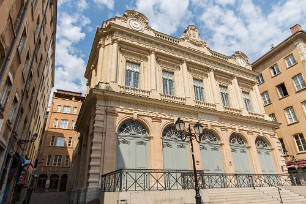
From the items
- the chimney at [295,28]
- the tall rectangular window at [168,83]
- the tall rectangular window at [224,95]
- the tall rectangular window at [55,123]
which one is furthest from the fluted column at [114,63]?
the tall rectangular window at [55,123]

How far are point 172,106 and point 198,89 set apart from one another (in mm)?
4177

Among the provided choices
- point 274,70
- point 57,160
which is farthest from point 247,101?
point 57,160

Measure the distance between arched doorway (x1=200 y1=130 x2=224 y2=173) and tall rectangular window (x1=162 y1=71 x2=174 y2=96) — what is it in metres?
4.10

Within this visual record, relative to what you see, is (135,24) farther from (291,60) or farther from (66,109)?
(66,109)

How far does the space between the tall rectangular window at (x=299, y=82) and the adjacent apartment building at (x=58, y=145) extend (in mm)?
28617

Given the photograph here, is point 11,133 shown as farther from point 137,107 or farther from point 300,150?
point 300,150

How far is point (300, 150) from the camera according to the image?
20.6 m

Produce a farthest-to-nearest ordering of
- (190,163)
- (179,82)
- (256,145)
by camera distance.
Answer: (256,145) < (179,82) < (190,163)

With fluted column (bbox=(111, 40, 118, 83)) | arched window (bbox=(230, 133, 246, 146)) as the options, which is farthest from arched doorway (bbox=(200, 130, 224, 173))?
fluted column (bbox=(111, 40, 118, 83))

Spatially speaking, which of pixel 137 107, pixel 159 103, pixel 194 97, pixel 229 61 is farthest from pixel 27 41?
pixel 229 61

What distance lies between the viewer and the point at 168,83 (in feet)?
53.1

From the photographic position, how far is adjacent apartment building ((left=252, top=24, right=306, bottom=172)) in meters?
20.8

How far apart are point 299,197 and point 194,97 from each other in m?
9.30

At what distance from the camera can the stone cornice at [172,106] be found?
1247 cm
